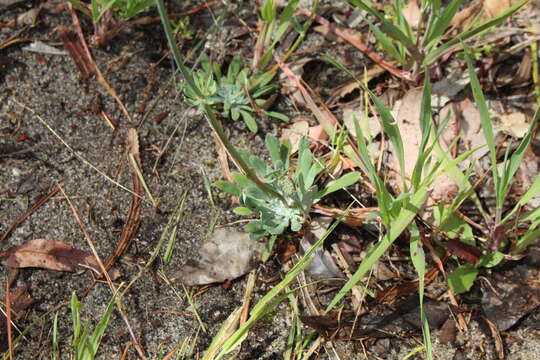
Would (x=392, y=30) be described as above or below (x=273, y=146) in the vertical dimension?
above

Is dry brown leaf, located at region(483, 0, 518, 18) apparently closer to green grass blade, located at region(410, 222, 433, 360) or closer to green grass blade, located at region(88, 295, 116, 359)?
green grass blade, located at region(410, 222, 433, 360)

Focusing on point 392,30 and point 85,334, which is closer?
point 85,334

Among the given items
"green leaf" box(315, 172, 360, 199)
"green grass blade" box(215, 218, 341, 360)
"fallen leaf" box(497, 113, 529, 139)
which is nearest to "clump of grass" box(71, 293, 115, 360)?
"green grass blade" box(215, 218, 341, 360)

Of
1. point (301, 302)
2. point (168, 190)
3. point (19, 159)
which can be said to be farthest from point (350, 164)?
point (19, 159)

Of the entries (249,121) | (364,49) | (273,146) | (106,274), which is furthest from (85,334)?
(364,49)

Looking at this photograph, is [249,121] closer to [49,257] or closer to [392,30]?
[392,30]

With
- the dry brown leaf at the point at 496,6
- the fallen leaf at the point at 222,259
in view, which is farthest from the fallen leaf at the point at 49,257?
the dry brown leaf at the point at 496,6
